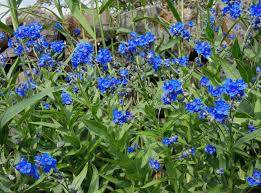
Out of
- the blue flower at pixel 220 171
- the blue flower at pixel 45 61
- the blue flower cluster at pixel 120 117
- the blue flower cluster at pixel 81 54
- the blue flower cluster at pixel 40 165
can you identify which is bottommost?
the blue flower at pixel 220 171

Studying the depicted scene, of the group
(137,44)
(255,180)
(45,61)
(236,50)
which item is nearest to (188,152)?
(255,180)

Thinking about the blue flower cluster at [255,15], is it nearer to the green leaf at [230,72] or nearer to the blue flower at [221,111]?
the green leaf at [230,72]

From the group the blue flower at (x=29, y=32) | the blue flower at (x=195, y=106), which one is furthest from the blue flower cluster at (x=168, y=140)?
the blue flower at (x=29, y=32)

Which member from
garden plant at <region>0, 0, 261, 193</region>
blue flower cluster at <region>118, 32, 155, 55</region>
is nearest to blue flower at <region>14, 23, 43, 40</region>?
garden plant at <region>0, 0, 261, 193</region>

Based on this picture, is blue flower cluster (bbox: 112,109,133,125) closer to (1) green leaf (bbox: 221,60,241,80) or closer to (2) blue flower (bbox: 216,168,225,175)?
(2) blue flower (bbox: 216,168,225,175)

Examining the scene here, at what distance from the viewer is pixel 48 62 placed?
330 cm

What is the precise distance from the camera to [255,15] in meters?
3.08

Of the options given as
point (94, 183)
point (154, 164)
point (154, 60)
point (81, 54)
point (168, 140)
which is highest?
point (81, 54)

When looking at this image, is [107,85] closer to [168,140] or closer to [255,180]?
[168,140]

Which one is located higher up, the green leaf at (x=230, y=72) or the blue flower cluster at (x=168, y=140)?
the green leaf at (x=230, y=72)

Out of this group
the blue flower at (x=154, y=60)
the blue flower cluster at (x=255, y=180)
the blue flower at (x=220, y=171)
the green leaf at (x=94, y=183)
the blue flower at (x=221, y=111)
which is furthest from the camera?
the blue flower at (x=154, y=60)

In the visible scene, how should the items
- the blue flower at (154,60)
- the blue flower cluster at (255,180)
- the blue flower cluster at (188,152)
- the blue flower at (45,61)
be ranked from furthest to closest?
the blue flower at (45,61) → the blue flower at (154,60) → the blue flower cluster at (188,152) → the blue flower cluster at (255,180)

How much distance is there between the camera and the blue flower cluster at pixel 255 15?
306 cm

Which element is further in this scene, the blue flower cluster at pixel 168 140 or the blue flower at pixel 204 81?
the blue flower at pixel 204 81
